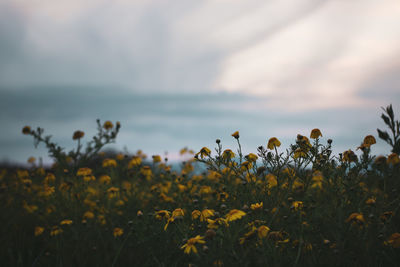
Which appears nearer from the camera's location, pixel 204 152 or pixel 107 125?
pixel 204 152

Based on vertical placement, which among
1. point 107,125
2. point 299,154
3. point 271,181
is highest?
point 107,125

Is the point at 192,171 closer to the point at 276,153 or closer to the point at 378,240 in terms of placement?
the point at 276,153

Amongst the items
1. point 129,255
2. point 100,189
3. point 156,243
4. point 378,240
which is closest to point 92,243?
point 129,255

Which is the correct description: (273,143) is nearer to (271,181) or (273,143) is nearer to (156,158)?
(271,181)

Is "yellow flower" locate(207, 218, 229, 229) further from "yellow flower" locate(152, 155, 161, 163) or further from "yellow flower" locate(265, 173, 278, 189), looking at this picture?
"yellow flower" locate(152, 155, 161, 163)

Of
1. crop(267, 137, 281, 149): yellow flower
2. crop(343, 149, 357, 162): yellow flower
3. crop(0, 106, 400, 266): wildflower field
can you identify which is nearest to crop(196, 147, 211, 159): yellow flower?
crop(0, 106, 400, 266): wildflower field

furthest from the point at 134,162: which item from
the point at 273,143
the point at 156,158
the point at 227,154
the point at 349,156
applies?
the point at 349,156

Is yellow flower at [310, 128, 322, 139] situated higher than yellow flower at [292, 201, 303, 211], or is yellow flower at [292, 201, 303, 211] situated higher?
yellow flower at [310, 128, 322, 139]

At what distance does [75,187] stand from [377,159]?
13.1ft

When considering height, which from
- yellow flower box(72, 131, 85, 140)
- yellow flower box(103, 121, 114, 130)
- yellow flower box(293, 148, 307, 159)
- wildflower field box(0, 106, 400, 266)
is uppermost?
yellow flower box(103, 121, 114, 130)

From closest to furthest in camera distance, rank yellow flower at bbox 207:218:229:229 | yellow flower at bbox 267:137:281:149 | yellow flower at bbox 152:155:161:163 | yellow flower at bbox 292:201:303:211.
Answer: yellow flower at bbox 207:218:229:229 < yellow flower at bbox 292:201:303:211 < yellow flower at bbox 267:137:281:149 < yellow flower at bbox 152:155:161:163

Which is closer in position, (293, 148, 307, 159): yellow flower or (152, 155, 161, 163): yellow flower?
(293, 148, 307, 159): yellow flower

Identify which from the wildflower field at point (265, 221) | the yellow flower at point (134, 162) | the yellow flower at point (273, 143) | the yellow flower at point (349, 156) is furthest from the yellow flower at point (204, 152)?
the yellow flower at point (134, 162)

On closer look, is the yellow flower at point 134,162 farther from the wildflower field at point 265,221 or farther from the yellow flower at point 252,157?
the yellow flower at point 252,157
